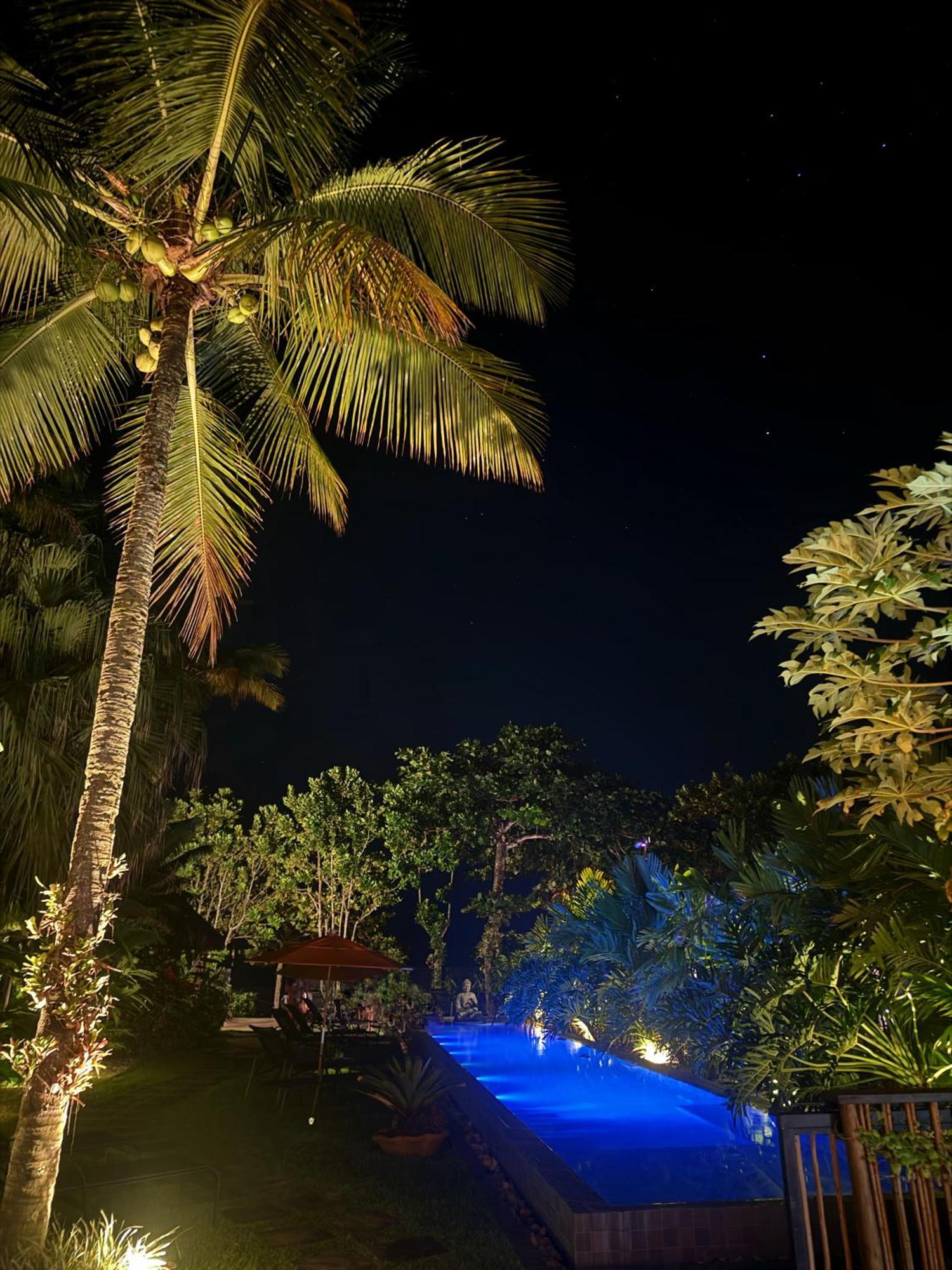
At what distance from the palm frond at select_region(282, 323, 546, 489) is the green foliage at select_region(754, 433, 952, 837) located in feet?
9.33

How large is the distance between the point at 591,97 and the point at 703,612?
23525mm

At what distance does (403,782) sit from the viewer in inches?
918

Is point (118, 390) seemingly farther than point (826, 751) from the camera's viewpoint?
Yes

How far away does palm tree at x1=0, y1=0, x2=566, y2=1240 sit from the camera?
14.5ft

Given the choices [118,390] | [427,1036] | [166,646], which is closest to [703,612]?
[427,1036]

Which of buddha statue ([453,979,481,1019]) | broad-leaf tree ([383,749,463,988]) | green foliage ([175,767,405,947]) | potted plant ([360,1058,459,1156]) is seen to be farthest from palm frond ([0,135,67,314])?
buddha statue ([453,979,481,1019])

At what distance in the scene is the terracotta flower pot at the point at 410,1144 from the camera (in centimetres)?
754

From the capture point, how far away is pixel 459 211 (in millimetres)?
5578

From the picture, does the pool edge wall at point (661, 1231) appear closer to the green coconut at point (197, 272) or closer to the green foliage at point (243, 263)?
the green foliage at point (243, 263)

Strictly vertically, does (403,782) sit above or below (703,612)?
below

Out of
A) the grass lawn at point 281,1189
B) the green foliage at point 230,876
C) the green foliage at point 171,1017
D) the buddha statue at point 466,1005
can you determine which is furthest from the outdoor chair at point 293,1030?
the green foliage at point 230,876

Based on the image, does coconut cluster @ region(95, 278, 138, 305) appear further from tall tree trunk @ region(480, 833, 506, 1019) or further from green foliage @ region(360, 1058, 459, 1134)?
tall tree trunk @ region(480, 833, 506, 1019)

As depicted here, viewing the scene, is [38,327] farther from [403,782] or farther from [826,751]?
[403,782]

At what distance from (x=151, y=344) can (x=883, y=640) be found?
469cm
